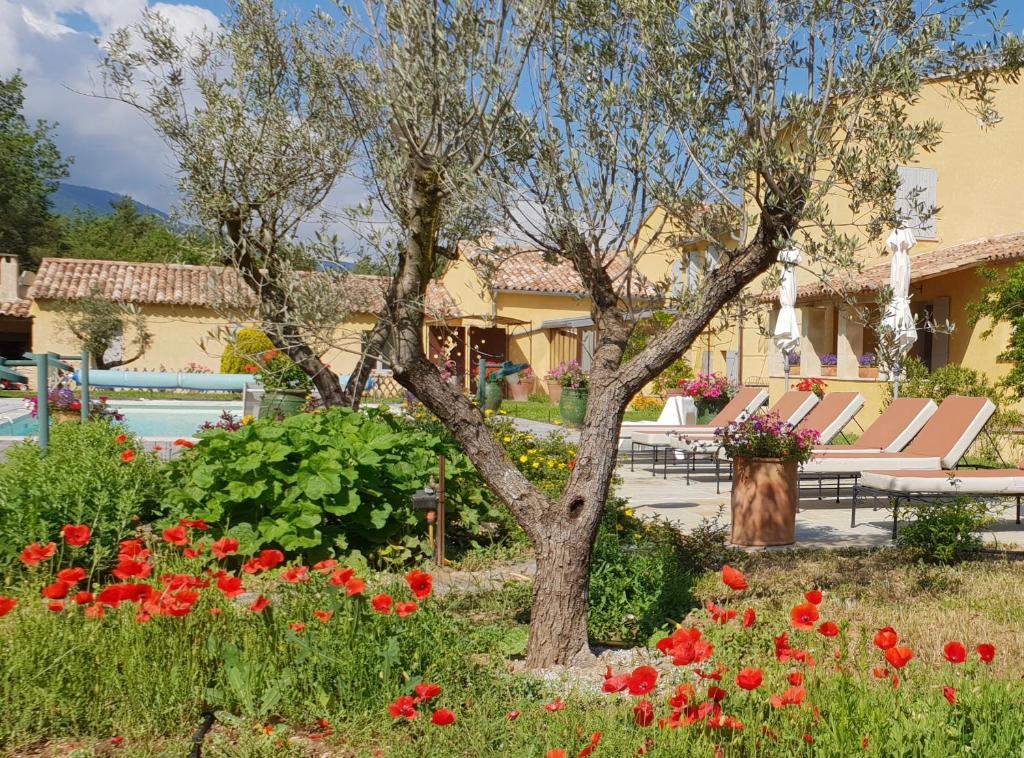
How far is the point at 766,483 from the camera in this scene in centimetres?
630

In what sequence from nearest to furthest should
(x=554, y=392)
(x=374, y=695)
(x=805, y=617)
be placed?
(x=805, y=617), (x=374, y=695), (x=554, y=392)

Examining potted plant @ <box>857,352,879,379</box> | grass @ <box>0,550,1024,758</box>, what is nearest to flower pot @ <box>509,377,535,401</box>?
potted plant @ <box>857,352,879,379</box>

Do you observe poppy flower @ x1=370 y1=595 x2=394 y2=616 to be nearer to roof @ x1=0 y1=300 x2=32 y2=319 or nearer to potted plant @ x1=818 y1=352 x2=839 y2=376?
potted plant @ x1=818 y1=352 x2=839 y2=376

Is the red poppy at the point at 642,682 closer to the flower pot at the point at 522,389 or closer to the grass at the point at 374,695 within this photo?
the grass at the point at 374,695

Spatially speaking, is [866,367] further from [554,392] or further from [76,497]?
[76,497]

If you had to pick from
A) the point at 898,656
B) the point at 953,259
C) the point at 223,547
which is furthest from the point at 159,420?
the point at 898,656

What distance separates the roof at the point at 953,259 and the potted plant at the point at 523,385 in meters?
Result: 9.68

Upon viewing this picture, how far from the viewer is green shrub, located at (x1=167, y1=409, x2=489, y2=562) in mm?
4875

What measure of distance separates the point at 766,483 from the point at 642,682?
172 inches

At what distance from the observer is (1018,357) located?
12516 mm

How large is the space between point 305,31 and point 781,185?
4050mm

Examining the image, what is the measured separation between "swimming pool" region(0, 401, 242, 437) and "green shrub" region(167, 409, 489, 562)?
785 cm

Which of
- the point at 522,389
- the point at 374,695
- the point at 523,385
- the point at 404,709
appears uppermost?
the point at 523,385

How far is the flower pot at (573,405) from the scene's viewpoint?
15.5 meters
